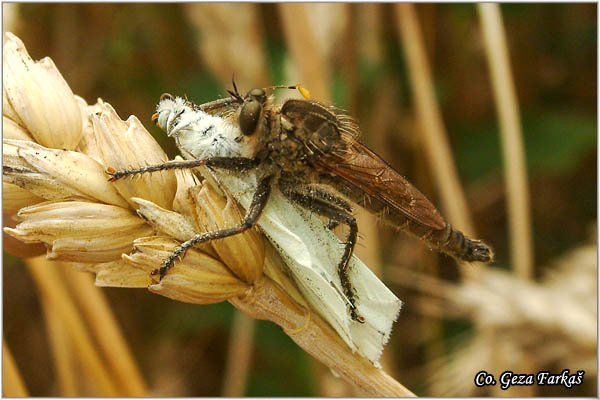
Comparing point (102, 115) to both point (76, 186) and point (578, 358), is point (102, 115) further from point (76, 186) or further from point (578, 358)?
point (578, 358)

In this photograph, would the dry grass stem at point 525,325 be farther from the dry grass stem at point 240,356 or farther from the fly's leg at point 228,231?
the fly's leg at point 228,231

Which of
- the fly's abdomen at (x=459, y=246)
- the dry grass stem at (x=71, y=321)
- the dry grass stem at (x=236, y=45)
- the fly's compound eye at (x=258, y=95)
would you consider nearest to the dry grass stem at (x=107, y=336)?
the dry grass stem at (x=71, y=321)

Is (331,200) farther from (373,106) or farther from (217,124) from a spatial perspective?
(373,106)

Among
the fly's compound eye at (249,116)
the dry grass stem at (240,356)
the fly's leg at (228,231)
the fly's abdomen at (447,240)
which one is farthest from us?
the dry grass stem at (240,356)

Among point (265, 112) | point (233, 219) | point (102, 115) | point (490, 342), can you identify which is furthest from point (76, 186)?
point (490, 342)

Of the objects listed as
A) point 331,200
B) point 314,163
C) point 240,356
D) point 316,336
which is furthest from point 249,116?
point 240,356

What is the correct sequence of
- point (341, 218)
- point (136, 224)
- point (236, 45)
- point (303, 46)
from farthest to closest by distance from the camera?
point (236, 45), point (303, 46), point (341, 218), point (136, 224)

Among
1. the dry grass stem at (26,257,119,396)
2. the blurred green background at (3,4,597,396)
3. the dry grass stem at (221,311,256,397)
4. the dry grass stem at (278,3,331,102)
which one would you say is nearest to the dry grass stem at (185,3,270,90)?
the blurred green background at (3,4,597,396)
